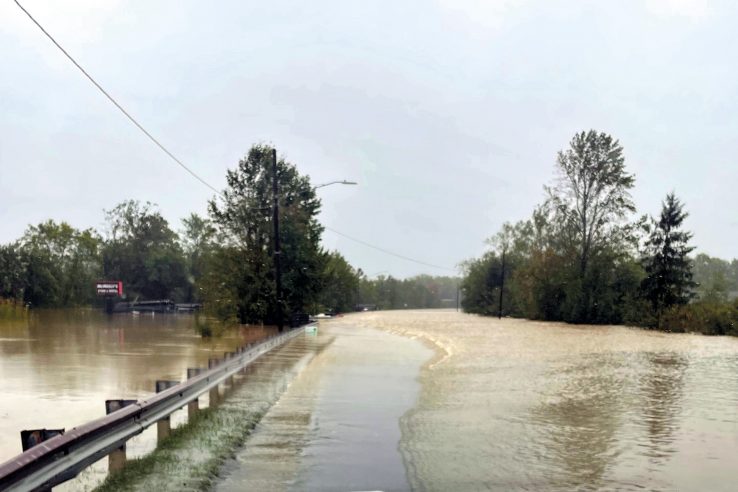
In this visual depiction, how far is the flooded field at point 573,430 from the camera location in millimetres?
7750

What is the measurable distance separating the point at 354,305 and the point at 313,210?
271ft

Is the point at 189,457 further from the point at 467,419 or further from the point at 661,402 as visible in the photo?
the point at 661,402

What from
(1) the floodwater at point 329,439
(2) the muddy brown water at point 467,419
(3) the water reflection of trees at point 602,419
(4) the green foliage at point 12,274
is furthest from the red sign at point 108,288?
(3) the water reflection of trees at point 602,419

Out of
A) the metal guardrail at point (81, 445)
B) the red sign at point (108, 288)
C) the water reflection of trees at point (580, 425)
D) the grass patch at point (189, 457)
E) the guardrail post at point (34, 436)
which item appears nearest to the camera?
the metal guardrail at point (81, 445)

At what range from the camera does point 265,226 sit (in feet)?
163

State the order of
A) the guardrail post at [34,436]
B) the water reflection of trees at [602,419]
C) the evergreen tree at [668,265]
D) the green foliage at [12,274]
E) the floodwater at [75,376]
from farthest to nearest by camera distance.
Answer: the green foliage at [12,274]
the evergreen tree at [668,265]
the floodwater at [75,376]
the water reflection of trees at [602,419]
the guardrail post at [34,436]

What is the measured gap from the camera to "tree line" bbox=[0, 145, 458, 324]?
159 ft

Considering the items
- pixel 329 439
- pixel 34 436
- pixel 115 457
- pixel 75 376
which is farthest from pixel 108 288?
pixel 34 436

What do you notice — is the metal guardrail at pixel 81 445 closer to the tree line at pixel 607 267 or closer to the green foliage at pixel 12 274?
the tree line at pixel 607 267

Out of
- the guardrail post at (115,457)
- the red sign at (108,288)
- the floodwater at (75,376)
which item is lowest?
the floodwater at (75,376)

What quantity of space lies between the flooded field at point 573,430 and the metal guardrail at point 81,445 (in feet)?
10.1

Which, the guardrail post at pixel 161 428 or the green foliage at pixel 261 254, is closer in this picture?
the guardrail post at pixel 161 428

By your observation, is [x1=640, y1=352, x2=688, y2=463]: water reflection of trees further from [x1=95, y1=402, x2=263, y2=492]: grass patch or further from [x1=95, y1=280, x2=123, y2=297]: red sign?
[x1=95, y1=280, x2=123, y2=297]: red sign

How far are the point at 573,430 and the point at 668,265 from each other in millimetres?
55373
